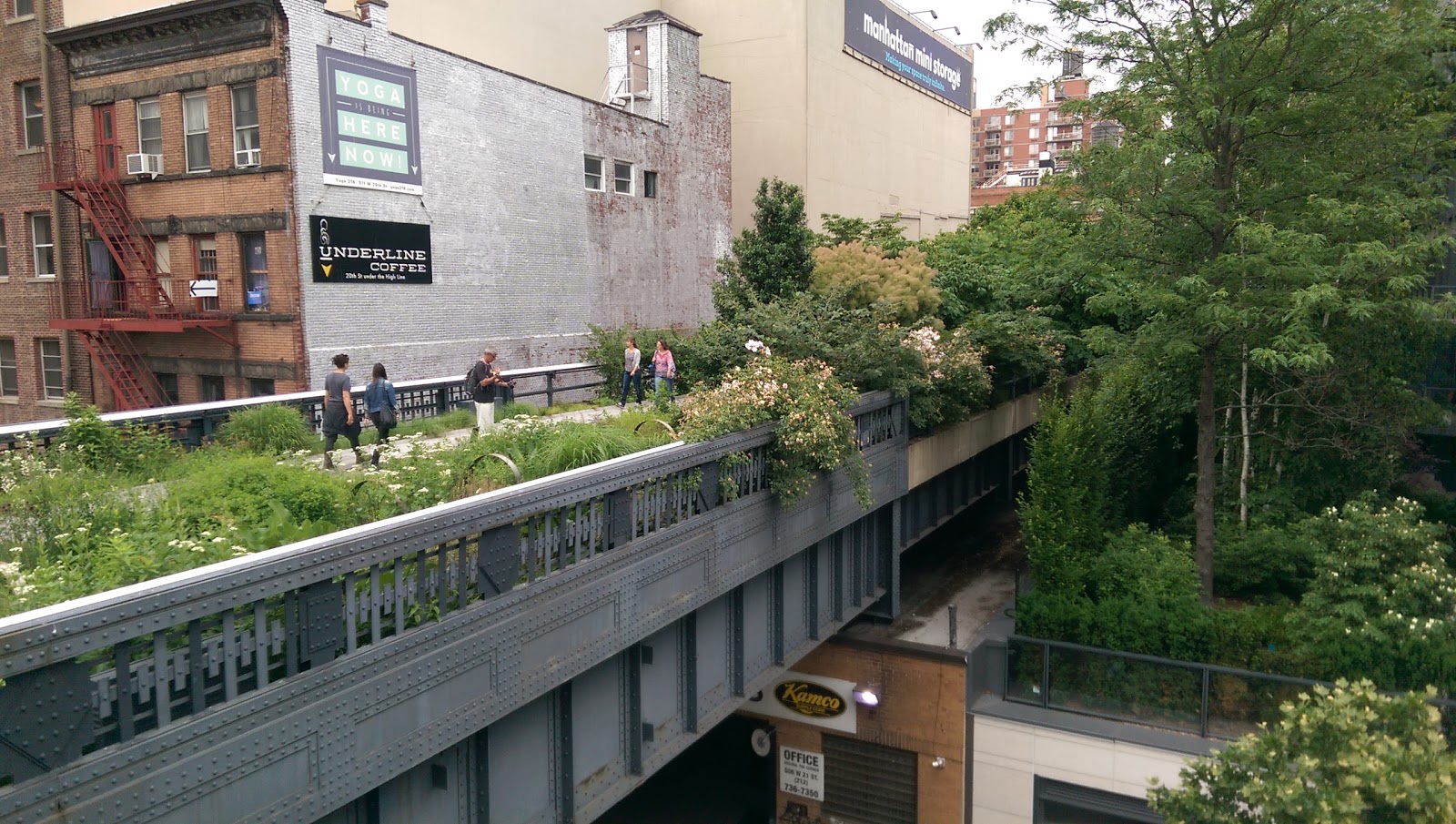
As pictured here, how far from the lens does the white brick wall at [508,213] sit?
22.0 m

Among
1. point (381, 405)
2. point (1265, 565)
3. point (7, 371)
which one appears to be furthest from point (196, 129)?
point (1265, 565)

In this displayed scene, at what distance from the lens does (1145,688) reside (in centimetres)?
1609

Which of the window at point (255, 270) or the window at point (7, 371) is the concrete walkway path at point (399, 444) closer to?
the window at point (255, 270)

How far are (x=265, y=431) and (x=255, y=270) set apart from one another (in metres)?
10.9

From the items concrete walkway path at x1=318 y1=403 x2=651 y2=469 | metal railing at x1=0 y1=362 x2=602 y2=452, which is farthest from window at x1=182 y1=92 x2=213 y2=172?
concrete walkway path at x1=318 y1=403 x2=651 y2=469

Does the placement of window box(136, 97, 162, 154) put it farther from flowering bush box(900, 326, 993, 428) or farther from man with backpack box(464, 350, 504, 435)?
flowering bush box(900, 326, 993, 428)

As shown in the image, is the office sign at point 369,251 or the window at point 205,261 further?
the window at point 205,261

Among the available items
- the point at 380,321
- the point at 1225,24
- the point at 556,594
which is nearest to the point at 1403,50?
the point at 1225,24

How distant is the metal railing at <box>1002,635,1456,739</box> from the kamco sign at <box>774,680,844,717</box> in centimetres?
309

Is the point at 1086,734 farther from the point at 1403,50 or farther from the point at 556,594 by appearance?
the point at 1403,50

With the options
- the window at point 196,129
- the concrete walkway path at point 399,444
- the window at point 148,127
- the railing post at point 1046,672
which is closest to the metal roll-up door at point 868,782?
the railing post at point 1046,672

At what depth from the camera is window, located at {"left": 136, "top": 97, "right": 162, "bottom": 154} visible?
76.2 feet

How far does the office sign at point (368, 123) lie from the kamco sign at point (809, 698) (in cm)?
1404

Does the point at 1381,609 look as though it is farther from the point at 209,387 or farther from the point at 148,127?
the point at 148,127
